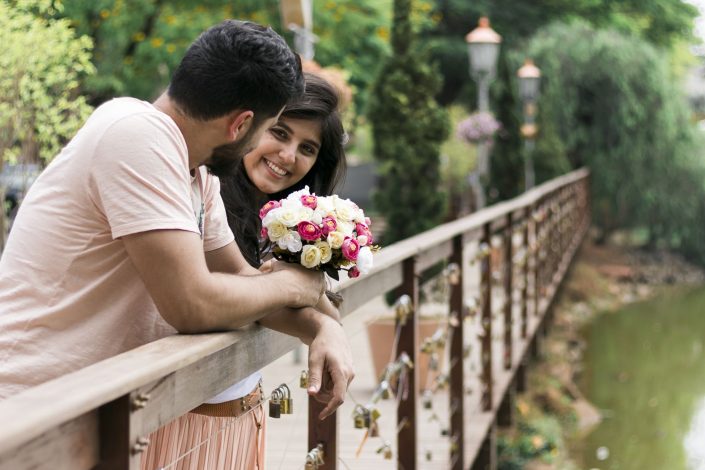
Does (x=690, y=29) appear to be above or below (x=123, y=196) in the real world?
below

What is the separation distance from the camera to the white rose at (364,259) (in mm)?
2426

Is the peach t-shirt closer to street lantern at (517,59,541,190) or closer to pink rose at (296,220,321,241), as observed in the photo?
pink rose at (296,220,321,241)

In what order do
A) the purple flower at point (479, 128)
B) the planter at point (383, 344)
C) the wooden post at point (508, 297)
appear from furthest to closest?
the purple flower at point (479, 128) < the wooden post at point (508, 297) < the planter at point (383, 344)

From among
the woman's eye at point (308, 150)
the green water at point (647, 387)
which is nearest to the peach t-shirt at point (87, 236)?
the woman's eye at point (308, 150)

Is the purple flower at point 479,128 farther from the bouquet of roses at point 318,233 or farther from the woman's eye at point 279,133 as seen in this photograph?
the bouquet of roses at point 318,233

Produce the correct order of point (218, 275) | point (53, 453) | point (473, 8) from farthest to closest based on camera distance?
1. point (473, 8)
2. point (218, 275)
3. point (53, 453)

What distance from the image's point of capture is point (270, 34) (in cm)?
210

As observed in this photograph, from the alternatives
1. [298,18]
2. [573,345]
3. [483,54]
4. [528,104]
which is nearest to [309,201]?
[298,18]

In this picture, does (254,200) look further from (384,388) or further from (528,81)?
(528,81)

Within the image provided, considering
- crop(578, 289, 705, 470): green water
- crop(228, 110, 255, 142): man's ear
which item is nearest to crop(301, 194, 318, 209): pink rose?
crop(228, 110, 255, 142): man's ear

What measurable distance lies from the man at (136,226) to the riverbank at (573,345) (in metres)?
5.67

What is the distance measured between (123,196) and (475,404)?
4.71 m

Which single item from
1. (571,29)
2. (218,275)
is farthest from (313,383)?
(571,29)

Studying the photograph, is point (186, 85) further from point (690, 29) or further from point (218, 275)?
point (690, 29)
